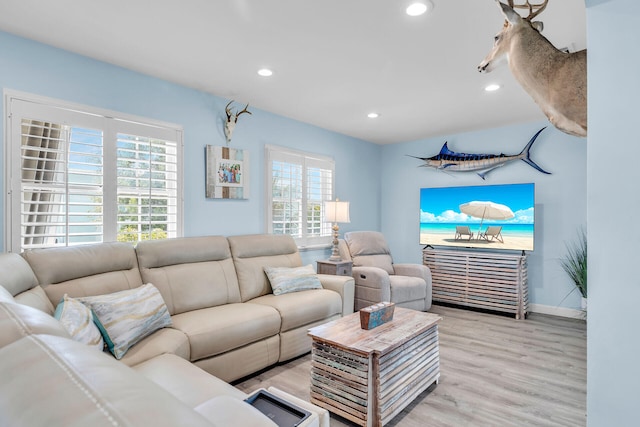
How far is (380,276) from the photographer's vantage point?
3.93 metres

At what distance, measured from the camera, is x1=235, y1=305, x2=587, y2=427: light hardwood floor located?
6.88ft

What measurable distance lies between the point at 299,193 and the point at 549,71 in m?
3.35

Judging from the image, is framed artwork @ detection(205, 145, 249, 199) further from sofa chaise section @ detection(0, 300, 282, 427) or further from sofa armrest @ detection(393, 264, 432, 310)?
sofa chaise section @ detection(0, 300, 282, 427)

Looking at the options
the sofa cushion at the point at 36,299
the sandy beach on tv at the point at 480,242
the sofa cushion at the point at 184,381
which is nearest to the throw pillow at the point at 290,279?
the sofa cushion at the point at 184,381

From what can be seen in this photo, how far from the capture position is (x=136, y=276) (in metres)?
2.61

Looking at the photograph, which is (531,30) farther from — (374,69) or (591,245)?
(374,69)

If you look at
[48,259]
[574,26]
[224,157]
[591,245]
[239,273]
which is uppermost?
[574,26]

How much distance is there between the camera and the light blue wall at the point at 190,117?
2.40m

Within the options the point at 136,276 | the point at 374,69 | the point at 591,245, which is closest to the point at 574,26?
the point at 374,69

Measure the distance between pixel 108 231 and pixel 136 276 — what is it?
0.50 m

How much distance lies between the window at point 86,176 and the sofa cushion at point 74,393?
253cm

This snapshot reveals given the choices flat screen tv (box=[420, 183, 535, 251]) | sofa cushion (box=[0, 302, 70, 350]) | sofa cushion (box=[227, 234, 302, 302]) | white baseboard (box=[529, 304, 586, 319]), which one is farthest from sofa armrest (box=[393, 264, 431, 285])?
sofa cushion (box=[0, 302, 70, 350])

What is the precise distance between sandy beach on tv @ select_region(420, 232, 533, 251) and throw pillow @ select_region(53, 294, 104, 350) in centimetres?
434

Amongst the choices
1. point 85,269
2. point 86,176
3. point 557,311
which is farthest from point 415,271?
point 86,176
